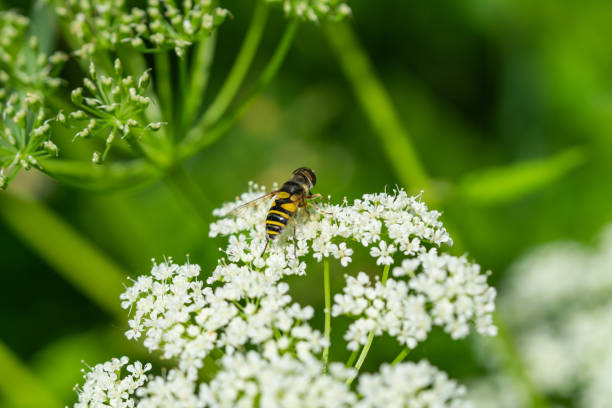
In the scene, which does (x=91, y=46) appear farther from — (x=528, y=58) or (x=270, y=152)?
(x=528, y=58)

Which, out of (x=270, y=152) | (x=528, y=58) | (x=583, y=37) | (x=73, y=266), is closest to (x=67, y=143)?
(x=73, y=266)

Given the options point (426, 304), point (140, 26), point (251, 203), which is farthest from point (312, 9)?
point (426, 304)

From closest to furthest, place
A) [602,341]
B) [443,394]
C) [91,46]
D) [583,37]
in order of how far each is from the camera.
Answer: [443,394] < [91,46] < [602,341] < [583,37]

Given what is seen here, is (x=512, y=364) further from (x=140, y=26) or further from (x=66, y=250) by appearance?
(x=66, y=250)

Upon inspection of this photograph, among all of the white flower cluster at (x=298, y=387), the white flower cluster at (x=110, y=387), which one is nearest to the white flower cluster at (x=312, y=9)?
the white flower cluster at (x=298, y=387)

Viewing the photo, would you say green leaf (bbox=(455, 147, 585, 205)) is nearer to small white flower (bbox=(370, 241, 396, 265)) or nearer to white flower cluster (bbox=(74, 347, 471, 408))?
small white flower (bbox=(370, 241, 396, 265))

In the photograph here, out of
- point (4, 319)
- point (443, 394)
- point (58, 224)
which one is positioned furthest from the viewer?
point (4, 319)
